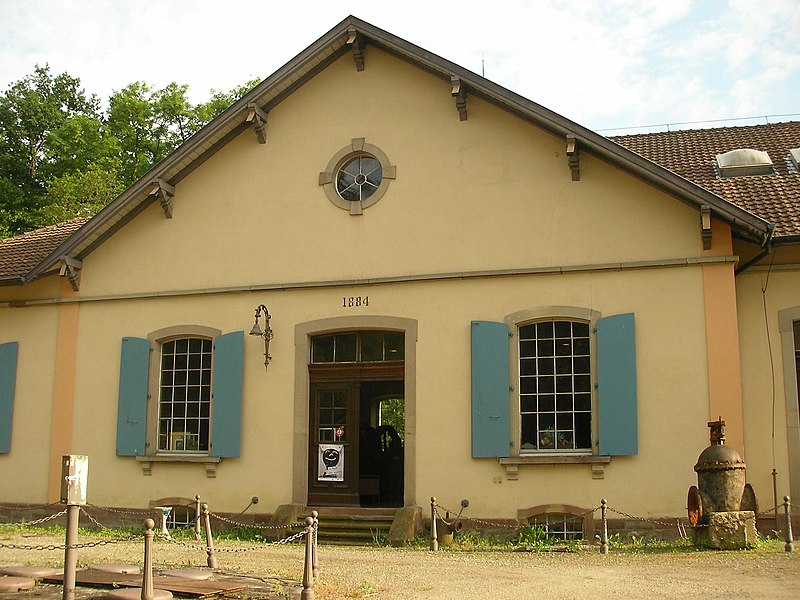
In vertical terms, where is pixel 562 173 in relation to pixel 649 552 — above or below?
above

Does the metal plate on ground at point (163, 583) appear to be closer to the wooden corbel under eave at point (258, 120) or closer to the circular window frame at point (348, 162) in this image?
the circular window frame at point (348, 162)

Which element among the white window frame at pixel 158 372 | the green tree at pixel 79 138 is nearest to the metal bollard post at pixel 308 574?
the white window frame at pixel 158 372

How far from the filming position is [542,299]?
45.9ft

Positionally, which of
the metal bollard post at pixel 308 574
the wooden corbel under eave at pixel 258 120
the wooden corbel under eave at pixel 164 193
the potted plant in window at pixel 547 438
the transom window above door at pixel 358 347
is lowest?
the metal bollard post at pixel 308 574

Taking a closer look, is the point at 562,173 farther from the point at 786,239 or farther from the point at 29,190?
the point at 29,190

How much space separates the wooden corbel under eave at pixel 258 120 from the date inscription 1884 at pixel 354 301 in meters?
2.90

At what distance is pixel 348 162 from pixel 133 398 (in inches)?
194

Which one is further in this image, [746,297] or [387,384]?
[387,384]

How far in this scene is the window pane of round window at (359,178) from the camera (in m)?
15.1

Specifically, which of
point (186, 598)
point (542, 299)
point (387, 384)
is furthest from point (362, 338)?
point (186, 598)

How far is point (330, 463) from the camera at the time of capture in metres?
15.1

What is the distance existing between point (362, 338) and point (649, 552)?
5.35m

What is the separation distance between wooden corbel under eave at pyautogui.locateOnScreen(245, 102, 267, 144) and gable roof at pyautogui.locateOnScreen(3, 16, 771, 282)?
0.15ft

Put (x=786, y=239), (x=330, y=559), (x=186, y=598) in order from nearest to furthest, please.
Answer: (x=186, y=598), (x=330, y=559), (x=786, y=239)
